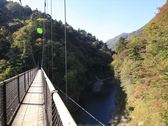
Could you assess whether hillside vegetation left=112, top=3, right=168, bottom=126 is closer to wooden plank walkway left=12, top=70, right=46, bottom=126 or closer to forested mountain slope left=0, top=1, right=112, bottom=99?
wooden plank walkway left=12, top=70, right=46, bottom=126

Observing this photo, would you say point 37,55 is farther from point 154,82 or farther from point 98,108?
point 154,82

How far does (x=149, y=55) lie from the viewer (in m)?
26.8

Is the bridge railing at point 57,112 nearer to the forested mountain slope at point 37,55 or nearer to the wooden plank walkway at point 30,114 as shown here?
the wooden plank walkway at point 30,114

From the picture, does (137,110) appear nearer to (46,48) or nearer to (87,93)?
(46,48)

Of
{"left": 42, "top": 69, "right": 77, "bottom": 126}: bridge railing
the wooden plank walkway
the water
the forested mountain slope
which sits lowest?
the water

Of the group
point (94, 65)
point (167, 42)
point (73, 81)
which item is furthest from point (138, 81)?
point (94, 65)

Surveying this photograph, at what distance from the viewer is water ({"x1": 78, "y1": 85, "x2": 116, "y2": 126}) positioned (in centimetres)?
3703

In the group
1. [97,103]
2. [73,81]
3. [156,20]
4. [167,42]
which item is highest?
[156,20]

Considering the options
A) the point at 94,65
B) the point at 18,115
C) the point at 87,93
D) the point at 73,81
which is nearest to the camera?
the point at 18,115

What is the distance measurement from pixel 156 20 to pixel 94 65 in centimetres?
4819

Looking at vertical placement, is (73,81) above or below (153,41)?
below

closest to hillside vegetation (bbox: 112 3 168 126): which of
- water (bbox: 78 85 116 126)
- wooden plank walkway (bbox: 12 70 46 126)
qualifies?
water (bbox: 78 85 116 126)

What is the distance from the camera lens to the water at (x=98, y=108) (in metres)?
37.0

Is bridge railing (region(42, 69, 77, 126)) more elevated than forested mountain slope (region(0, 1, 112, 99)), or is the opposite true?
forested mountain slope (region(0, 1, 112, 99))
